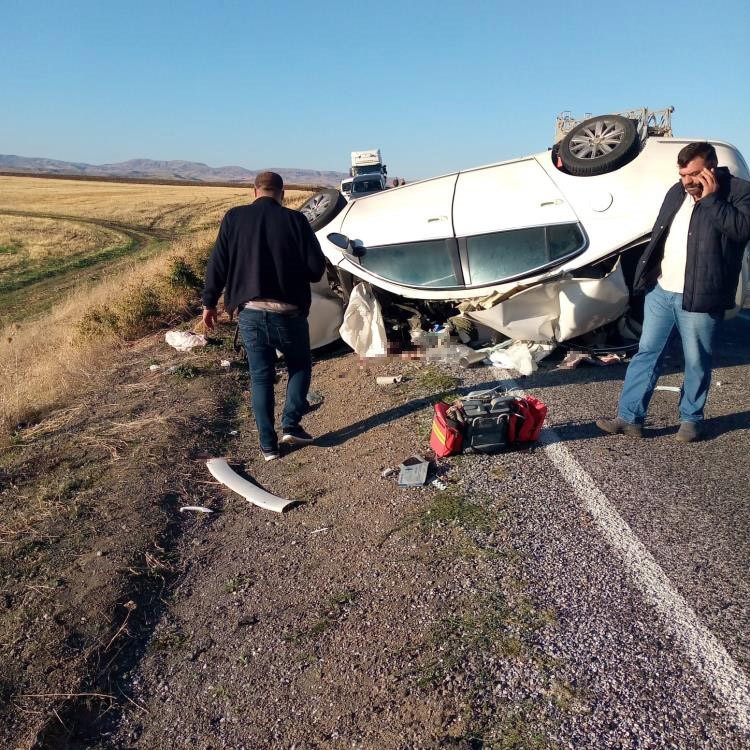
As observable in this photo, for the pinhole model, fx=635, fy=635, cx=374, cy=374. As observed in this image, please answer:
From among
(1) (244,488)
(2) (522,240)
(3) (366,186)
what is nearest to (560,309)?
(2) (522,240)

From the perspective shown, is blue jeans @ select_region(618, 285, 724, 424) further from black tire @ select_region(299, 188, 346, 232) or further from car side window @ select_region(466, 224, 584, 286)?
black tire @ select_region(299, 188, 346, 232)

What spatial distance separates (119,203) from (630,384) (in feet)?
159

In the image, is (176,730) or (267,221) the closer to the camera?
(176,730)

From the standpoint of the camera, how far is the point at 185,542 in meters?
3.54

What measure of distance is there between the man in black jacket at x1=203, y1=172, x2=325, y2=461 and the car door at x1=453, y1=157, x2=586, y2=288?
235cm

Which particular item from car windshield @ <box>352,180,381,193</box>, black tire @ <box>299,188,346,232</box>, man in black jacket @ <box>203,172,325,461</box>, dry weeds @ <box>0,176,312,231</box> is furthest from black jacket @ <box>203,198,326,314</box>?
dry weeds @ <box>0,176,312,231</box>

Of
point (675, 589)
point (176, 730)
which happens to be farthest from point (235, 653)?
point (675, 589)

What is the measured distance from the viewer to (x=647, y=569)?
2752mm

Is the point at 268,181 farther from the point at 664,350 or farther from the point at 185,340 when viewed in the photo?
the point at 185,340

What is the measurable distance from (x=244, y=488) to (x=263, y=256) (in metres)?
1.50

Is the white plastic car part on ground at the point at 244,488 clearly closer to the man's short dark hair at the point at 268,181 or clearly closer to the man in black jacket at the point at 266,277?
the man in black jacket at the point at 266,277

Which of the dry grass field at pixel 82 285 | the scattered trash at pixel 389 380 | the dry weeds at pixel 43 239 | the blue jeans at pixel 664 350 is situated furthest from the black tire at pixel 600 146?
the dry weeds at pixel 43 239

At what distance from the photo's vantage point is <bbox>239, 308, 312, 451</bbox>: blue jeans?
4.24 meters

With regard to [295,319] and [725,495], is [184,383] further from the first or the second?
[725,495]
